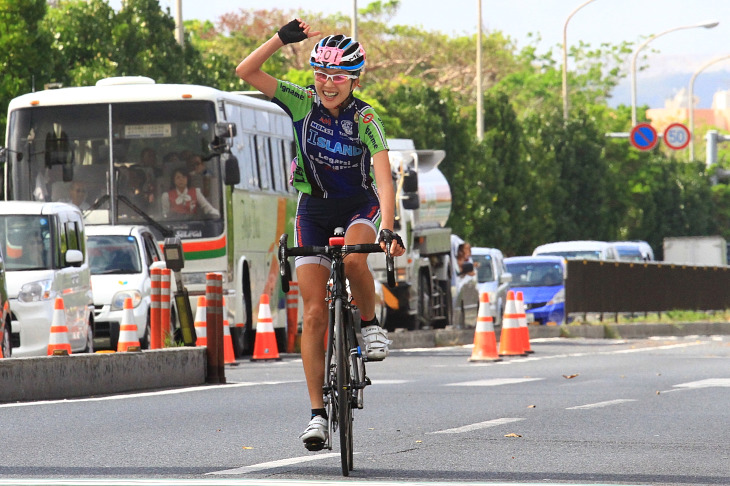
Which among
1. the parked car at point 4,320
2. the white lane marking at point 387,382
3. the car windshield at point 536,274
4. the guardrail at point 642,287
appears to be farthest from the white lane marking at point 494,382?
the car windshield at point 536,274

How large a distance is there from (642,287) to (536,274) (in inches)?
150

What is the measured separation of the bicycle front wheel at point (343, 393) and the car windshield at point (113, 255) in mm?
14680

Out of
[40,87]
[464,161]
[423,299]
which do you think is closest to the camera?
[40,87]

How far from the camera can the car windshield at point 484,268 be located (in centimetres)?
3869

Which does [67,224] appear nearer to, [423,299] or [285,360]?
[285,360]

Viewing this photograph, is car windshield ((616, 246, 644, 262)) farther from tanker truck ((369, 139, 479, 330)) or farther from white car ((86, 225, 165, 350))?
white car ((86, 225, 165, 350))

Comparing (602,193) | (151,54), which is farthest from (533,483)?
(602,193)

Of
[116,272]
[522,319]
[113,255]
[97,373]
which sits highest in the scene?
[113,255]

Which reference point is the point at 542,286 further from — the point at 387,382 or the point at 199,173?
the point at 387,382

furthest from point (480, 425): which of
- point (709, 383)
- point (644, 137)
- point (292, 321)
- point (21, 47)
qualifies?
point (644, 137)

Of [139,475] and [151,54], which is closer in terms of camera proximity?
[139,475]

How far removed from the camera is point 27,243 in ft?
64.1

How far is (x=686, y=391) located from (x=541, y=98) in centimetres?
7450

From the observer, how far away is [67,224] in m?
20.0
